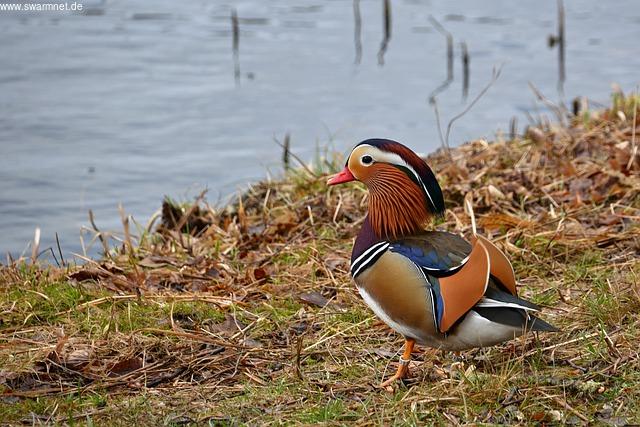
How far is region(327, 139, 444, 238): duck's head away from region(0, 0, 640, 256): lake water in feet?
10.3

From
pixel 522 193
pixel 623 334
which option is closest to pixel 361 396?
pixel 623 334

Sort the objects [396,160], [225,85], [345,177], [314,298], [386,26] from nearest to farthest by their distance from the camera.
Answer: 1. [396,160]
2. [345,177]
3. [314,298]
4. [225,85]
5. [386,26]

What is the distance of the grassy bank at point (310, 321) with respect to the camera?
148 inches

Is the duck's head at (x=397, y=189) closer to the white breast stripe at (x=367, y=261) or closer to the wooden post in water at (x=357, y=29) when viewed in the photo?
the white breast stripe at (x=367, y=261)

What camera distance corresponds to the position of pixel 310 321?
15.3ft

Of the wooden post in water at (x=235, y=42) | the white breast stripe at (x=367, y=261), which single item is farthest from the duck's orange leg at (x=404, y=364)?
the wooden post in water at (x=235, y=42)

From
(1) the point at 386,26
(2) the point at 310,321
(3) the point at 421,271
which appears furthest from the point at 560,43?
(3) the point at 421,271

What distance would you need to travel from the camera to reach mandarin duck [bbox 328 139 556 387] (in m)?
3.74

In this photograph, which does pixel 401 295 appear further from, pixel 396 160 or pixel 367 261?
pixel 396 160

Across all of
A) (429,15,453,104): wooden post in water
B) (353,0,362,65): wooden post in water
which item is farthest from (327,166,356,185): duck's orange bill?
(353,0,362,65): wooden post in water

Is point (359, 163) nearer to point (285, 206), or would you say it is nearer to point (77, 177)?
point (285, 206)

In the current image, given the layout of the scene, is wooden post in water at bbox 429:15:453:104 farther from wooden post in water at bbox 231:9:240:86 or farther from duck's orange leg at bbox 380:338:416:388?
duck's orange leg at bbox 380:338:416:388

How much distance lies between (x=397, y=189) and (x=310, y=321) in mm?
811

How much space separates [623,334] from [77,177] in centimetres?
528
